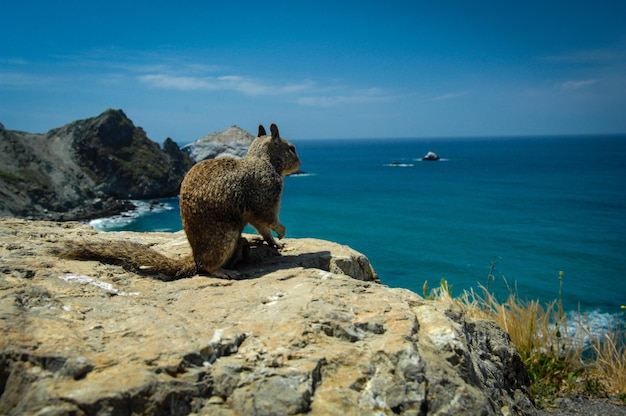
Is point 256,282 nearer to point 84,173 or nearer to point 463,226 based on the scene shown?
point 463,226

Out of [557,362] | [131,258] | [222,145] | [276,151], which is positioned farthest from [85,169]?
[557,362]

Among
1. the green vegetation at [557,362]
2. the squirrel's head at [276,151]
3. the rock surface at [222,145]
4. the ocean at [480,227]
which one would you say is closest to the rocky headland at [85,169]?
the ocean at [480,227]

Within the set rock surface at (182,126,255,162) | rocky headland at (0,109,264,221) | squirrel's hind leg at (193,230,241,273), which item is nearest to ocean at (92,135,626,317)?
rocky headland at (0,109,264,221)

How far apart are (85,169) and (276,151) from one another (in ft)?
219

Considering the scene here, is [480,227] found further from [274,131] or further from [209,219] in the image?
[209,219]

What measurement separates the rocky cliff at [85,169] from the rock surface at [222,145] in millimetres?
23502

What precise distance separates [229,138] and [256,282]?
109922 mm

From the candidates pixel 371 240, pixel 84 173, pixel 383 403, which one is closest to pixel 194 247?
pixel 383 403

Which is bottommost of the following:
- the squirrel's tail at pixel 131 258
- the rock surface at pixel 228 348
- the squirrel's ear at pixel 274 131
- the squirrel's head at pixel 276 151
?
the rock surface at pixel 228 348

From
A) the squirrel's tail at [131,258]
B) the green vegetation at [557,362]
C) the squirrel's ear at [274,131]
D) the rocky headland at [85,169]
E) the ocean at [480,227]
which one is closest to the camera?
the squirrel's tail at [131,258]

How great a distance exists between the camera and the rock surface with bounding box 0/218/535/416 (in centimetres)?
305

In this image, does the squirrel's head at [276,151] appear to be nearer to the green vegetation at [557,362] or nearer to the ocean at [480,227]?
the ocean at [480,227]

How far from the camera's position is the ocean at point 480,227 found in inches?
1112

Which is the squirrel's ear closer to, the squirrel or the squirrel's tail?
the squirrel
